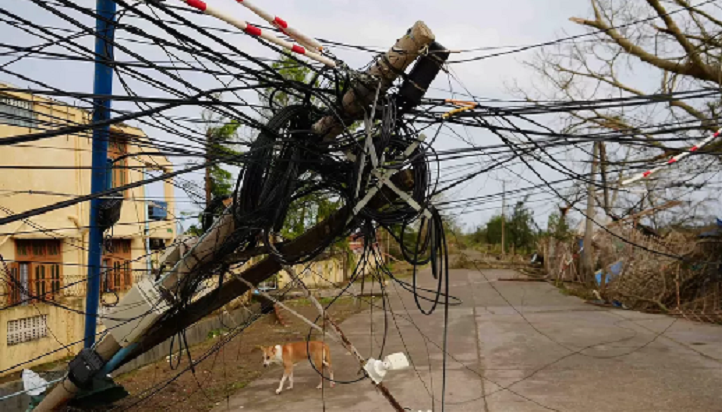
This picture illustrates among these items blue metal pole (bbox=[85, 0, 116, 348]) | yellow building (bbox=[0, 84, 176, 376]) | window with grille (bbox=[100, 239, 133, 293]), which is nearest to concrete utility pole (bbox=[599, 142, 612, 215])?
blue metal pole (bbox=[85, 0, 116, 348])

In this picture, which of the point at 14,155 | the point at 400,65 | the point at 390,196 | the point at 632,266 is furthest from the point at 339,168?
the point at 632,266

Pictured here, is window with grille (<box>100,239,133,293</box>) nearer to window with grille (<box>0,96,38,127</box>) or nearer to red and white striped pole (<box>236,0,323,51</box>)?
window with grille (<box>0,96,38,127</box>)

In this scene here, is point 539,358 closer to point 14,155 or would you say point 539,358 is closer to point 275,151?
point 275,151

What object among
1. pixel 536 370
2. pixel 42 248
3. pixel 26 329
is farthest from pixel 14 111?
pixel 536 370

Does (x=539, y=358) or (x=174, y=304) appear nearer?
(x=174, y=304)

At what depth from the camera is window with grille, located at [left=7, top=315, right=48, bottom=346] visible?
419 inches

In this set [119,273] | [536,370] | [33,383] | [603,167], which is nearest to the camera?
[33,383]

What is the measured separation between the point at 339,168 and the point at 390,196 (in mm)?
481

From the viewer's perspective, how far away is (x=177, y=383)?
31.5ft

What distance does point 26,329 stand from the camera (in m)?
11.0

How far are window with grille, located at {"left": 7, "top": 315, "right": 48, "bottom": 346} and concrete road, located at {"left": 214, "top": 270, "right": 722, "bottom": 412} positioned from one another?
182 inches

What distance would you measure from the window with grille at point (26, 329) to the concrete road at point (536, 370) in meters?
4.63

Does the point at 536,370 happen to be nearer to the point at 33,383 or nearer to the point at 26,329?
the point at 33,383

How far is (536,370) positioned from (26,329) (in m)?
9.40
